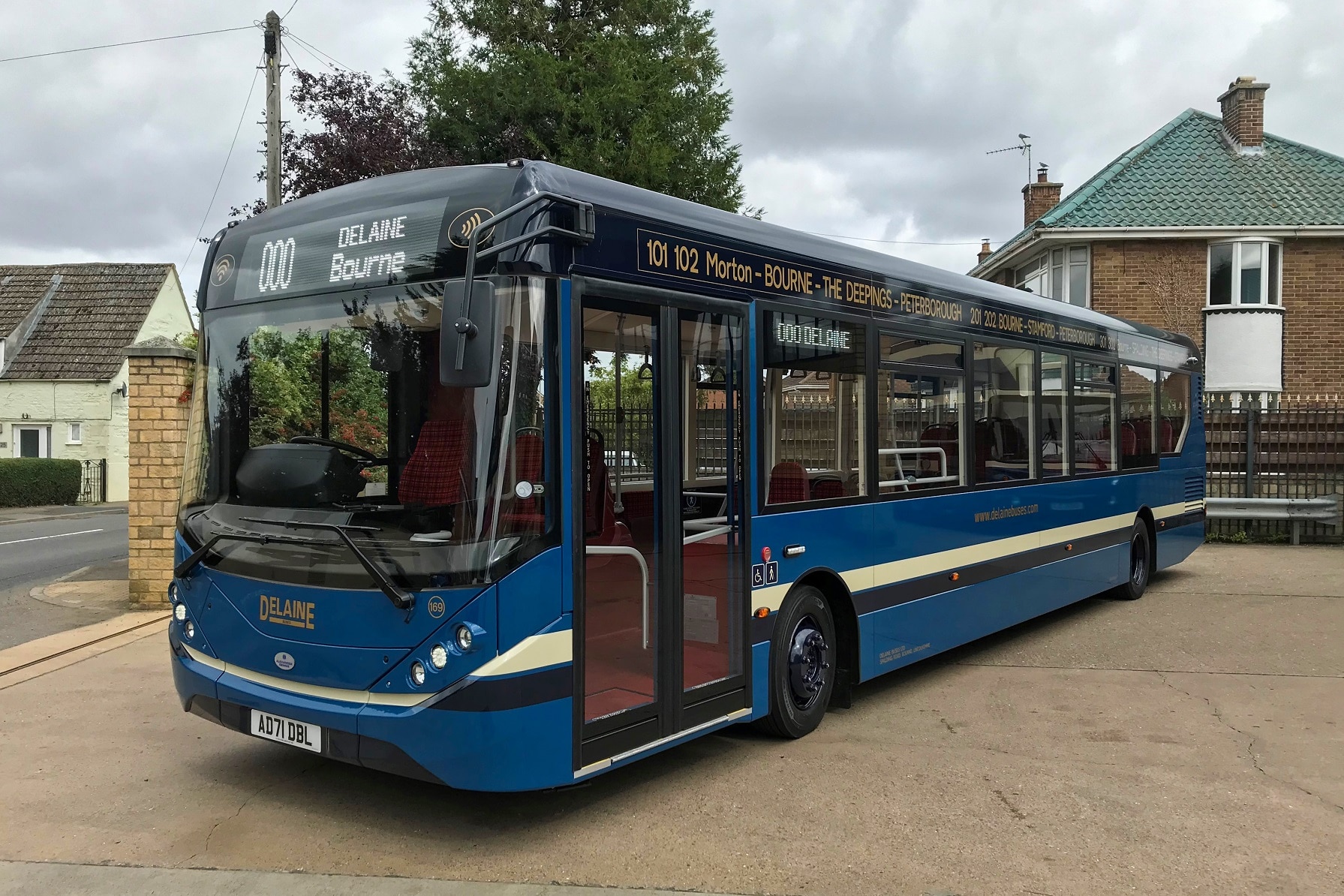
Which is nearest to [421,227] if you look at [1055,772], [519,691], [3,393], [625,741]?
[519,691]

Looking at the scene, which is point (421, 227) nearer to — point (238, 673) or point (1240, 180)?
point (238, 673)

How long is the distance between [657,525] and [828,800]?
1.56 metres

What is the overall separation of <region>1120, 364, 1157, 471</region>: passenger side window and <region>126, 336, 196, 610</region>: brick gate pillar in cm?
899

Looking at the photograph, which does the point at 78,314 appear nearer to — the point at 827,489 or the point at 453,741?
the point at 827,489

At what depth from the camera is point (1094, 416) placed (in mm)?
9656

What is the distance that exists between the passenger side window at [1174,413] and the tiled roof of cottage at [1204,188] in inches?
402

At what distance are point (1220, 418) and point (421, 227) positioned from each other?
49.2 ft

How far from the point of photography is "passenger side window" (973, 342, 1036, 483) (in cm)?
771

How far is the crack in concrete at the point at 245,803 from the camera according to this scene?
4453 millimetres

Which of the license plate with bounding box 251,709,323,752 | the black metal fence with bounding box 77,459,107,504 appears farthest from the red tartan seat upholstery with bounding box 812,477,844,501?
the black metal fence with bounding box 77,459,107,504

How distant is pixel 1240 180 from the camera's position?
22859 millimetres

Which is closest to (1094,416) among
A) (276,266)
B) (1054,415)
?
(1054,415)

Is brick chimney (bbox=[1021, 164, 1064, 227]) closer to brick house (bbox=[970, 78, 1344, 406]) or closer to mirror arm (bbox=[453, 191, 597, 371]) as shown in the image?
brick house (bbox=[970, 78, 1344, 406])

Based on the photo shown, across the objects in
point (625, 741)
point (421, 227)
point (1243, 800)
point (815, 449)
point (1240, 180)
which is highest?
point (1240, 180)
